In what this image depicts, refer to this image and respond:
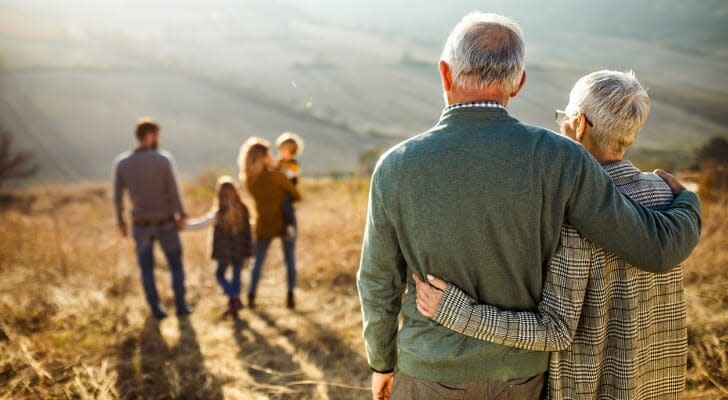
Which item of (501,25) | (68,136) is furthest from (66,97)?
(501,25)

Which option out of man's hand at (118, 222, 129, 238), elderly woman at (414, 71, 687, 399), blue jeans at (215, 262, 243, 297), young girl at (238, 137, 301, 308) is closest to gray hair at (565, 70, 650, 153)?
elderly woman at (414, 71, 687, 399)

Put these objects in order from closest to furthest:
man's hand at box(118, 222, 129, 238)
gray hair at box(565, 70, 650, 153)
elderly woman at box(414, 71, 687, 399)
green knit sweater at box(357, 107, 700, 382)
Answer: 1. green knit sweater at box(357, 107, 700, 382)
2. elderly woman at box(414, 71, 687, 399)
3. gray hair at box(565, 70, 650, 153)
4. man's hand at box(118, 222, 129, 238)

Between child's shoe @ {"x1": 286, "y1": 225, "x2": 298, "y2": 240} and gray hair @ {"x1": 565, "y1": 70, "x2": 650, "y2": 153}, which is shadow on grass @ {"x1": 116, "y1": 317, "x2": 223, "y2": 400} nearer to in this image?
child's shoe @ {"x1": 286, "y1": 225, "x2": 298, "y2": 240}

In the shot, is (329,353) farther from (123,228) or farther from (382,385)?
(123,228)

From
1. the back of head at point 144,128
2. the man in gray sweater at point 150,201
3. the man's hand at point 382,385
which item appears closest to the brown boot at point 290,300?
the man in gray sweater at point 150,201

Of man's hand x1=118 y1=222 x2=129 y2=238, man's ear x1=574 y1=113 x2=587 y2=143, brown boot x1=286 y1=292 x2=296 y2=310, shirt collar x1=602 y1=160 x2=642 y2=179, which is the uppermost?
man's ear x1=574 y1=113 x2=587 y2=143

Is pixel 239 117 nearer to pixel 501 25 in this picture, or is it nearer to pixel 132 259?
pixel 132 259

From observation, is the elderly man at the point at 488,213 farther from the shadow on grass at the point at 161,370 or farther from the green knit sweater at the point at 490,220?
the shadow on grass at the point at 161,370

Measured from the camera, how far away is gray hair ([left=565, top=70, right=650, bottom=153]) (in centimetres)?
152

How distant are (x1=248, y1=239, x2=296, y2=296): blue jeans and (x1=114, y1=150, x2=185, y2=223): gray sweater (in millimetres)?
845

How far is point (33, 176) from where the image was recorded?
59.1 ft

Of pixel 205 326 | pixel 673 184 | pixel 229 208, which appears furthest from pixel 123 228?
pixel 673 184

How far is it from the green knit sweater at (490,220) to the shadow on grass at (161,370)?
7.55 feet

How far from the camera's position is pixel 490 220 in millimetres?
1320
